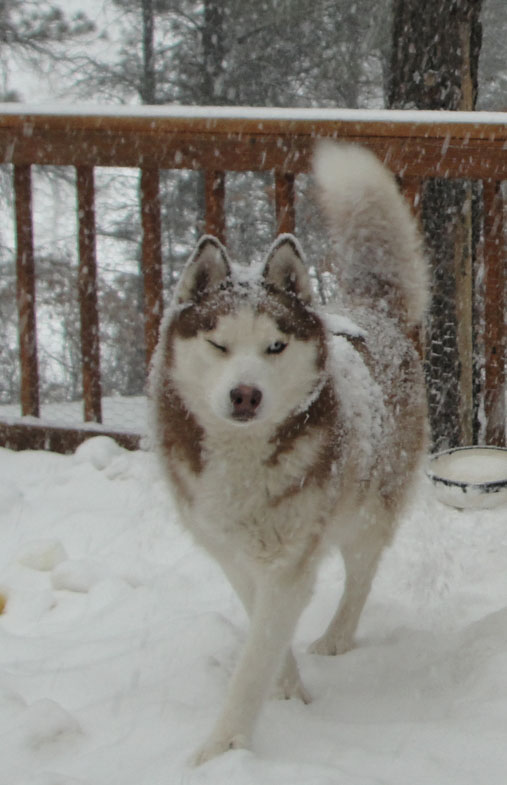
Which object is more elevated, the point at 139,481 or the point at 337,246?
the point at 337,246

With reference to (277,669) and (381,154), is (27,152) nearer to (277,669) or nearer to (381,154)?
(381,154)

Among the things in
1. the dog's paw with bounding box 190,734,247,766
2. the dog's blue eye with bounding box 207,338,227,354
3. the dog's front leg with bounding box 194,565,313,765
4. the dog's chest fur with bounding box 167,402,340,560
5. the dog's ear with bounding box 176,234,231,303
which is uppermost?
the dog's ear with bounding box 176,234,231,303

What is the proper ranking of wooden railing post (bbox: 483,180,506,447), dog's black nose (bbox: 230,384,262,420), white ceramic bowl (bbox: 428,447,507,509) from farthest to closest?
wooden railing post (bbox: 483,180,506,447) → white ceramic bowl (bbox: 428,447,507,509) → dog's black nose (bbox: 230,384,262,420)

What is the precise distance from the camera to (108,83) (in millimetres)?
10328

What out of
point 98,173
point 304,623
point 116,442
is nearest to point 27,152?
point 116,442

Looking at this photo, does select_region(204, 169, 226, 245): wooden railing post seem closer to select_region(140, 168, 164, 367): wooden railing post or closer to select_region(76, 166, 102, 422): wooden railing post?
select_region(140, 168, 164, 367): wooden railing post

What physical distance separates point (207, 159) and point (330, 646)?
2.11 metres

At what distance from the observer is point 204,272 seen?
1900mm

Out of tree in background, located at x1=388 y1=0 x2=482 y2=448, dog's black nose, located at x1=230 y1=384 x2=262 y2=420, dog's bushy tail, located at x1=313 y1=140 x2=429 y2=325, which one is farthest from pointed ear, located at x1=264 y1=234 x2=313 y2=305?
tree in background, located at x1=388 y1=0 x2=482 y2=448

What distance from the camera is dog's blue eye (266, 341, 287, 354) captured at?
182cm

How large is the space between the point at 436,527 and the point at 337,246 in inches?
47.2

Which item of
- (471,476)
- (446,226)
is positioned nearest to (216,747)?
(471,476)

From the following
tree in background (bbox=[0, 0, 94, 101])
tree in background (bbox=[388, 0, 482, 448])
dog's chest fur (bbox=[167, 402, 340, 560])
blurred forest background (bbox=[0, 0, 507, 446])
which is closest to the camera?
dog's chest fur (bbox=[167, 402, 340, 560])

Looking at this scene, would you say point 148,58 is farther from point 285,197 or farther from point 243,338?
point 243,338
